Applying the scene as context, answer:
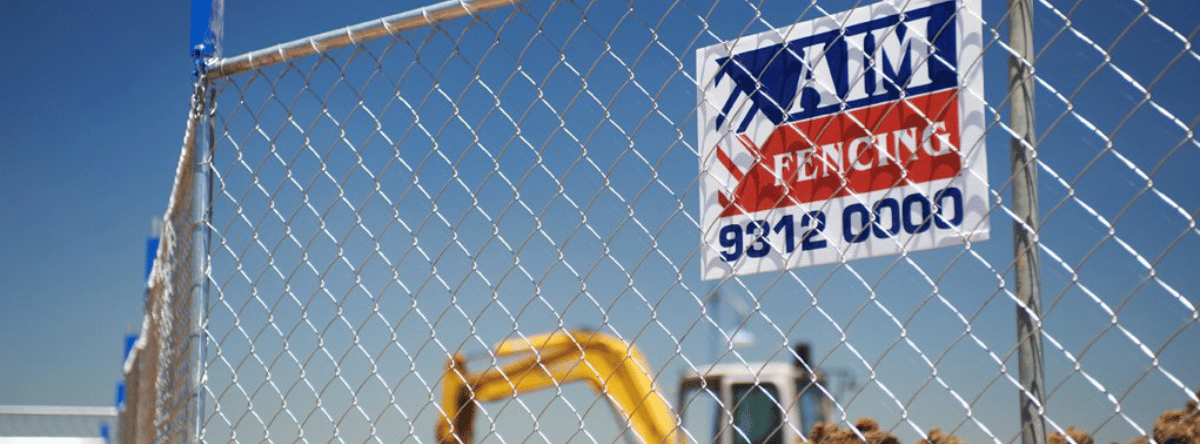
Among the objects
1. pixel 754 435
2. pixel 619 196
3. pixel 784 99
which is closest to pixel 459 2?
pixel 619 196

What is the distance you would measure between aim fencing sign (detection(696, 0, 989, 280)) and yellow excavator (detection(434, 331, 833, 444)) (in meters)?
0.27

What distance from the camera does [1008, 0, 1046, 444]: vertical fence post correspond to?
2.03 metres

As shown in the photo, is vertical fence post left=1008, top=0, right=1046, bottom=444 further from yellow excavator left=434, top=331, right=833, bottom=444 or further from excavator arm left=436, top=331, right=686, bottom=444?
excavator arm left=436, top=331, right=686, bottom=444

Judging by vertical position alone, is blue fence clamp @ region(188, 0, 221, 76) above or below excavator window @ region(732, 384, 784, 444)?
above

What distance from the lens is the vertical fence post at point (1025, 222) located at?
203cm

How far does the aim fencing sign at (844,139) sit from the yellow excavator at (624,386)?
10.6 inches

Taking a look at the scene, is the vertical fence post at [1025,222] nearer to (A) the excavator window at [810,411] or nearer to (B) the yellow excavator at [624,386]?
(B) the yellow excavator at [624,386]

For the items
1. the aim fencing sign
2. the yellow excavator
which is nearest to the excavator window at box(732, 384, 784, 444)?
the yellow excavator

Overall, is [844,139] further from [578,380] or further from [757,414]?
[757,414]

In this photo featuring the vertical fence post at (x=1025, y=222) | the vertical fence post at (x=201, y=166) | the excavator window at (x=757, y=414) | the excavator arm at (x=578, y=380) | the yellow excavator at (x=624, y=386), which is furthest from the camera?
the excavator window at (x=757, y=414)

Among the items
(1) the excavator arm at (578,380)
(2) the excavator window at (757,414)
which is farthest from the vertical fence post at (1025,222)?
(2) the excavator window at (757,414)

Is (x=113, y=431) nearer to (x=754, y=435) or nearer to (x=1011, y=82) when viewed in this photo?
(x=754, y=435)

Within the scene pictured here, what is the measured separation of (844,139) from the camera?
7.23ft

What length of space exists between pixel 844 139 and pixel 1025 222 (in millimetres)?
343
